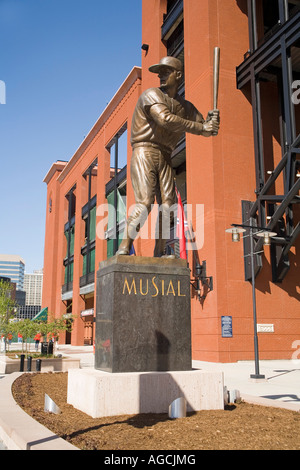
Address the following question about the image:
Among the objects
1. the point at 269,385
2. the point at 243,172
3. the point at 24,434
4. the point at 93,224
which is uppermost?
the point at 93,224

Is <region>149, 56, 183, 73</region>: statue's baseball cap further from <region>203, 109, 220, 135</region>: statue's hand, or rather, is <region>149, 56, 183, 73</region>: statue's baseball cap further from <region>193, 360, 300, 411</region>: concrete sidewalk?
<region>193, 360, 300, 411</region>: concrete sidewalk

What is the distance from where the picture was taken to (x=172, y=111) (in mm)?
7387

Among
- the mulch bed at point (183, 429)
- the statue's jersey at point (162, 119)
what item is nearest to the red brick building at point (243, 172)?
the statue's jersey at point (162, 119)

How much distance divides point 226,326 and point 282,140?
874cm

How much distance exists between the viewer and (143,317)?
6.60 m

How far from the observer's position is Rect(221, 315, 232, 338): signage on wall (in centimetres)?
1870

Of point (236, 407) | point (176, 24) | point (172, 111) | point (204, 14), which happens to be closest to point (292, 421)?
point (236, 407)

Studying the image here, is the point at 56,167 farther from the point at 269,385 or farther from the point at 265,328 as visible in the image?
the point at 269,385

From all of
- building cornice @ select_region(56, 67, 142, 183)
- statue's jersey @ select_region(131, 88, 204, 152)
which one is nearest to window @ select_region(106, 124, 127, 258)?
building cornice @ select_region(56, 67, 142, 183)

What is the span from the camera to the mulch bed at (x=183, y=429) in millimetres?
4312

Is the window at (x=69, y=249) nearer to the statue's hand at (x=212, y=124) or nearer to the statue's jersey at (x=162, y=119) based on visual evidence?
the statue's jersey at (x=162, y=119)

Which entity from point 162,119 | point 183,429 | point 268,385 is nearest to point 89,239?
point 268,385

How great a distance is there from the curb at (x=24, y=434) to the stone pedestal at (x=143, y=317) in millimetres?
1515

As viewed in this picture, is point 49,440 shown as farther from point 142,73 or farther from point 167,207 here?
point 142,73
